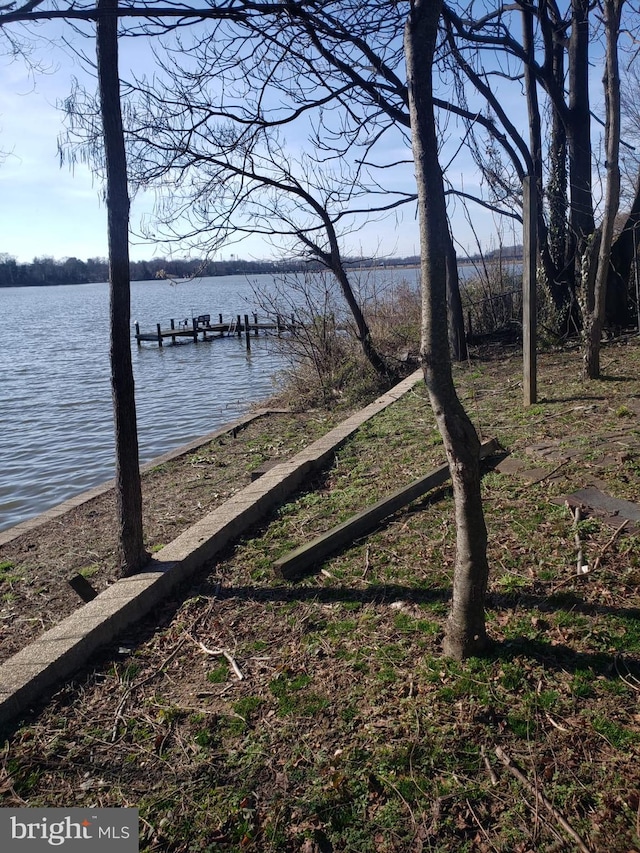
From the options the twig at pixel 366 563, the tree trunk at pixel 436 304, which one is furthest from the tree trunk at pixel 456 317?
the tree trunk at pixel 436 304

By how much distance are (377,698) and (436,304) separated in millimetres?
1779

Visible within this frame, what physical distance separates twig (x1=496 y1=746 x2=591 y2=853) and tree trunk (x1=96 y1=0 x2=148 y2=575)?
2952mm

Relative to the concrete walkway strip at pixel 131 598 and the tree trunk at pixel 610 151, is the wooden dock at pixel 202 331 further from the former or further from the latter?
the concrete walkway strip at pixel 131 598

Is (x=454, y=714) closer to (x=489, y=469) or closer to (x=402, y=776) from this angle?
(x=402, y=776)

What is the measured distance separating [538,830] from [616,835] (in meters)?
0.25

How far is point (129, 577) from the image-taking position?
180 inches

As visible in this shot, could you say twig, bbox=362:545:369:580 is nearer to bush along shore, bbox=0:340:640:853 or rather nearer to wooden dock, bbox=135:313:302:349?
bush along shore, bbox=0:340:640:853

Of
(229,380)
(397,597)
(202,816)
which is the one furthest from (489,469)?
(229,380)

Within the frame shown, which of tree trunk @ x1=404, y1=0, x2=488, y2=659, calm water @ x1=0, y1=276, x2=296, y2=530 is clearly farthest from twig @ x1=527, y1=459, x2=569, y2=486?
calm water @ x1=0, y1=276, x2=296, y2=530

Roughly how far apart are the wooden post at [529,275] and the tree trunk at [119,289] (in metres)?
4.42

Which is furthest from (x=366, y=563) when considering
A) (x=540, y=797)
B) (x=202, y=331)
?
(x=202, y=331)

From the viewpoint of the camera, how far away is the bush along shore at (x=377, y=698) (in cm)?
239

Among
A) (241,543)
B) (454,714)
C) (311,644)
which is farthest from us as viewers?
(241,543)

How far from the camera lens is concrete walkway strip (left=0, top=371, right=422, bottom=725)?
11.2 ft
